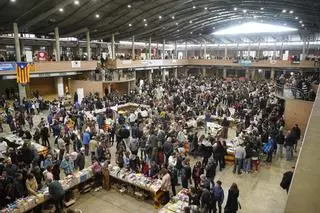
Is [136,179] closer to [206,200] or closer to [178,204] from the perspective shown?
[178,204]

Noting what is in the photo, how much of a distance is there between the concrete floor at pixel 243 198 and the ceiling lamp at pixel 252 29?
106 feet

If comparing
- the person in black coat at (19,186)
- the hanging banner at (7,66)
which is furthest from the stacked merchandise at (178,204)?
the hanging banner at (7,66)

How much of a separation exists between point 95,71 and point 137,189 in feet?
57.8

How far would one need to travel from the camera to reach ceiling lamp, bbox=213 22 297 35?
3675 centimetres

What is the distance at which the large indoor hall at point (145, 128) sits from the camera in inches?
295

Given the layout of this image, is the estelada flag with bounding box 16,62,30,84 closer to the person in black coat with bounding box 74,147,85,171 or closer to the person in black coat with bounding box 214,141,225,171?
the person in black coat with bounding box 74,147,85,171

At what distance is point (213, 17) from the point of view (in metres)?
30.4

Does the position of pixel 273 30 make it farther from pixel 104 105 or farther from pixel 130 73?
pixel 104 105

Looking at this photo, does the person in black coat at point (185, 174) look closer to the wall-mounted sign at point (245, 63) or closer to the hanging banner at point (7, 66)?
the hanging banner at point (7, 66)

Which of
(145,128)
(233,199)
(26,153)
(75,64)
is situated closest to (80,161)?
(26,153)

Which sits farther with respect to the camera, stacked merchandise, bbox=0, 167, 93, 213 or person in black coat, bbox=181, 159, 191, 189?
person in black coat, bbox=181, 159, 191, 189

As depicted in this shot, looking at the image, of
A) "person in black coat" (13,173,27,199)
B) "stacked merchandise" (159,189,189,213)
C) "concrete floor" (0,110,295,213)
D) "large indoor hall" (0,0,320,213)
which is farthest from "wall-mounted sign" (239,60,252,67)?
"person in black coat" (13,173,27,199)

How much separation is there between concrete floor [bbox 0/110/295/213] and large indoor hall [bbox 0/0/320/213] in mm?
50

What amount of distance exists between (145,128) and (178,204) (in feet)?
21.7
